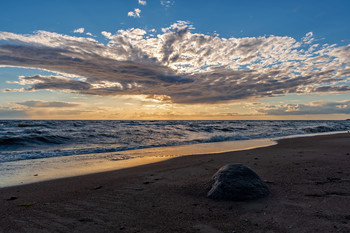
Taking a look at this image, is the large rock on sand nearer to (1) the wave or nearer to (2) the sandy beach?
(2) the sandy beach

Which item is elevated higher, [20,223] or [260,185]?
[260,185]

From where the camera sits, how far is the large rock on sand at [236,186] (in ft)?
13.3

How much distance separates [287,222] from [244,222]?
1.98 feet

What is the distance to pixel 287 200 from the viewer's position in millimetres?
3971

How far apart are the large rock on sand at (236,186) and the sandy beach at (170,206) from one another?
164 millimetres

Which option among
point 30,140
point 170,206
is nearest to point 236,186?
point 170,206

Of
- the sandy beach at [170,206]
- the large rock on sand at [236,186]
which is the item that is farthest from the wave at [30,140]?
the large rock on sand at [236,186]

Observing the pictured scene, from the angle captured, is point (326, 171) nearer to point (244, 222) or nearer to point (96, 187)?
point (244, 222)

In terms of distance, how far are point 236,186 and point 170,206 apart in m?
1.30

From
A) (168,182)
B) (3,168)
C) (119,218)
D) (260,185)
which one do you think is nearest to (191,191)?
(168,182)

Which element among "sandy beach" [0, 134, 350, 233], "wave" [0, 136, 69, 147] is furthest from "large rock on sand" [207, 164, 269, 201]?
"wave" [0, 136, 69, 147]

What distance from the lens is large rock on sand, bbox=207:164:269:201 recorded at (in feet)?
13.3

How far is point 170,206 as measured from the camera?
3859 mm

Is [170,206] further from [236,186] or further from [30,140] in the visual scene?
[30,140]
